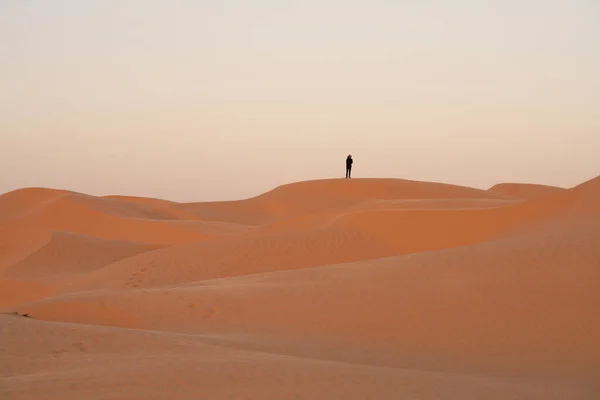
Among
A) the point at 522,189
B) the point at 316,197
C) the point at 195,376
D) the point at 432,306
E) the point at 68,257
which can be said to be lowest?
the point at 195,376

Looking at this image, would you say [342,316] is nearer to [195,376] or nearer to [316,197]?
[195,376]

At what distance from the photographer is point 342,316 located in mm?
11273

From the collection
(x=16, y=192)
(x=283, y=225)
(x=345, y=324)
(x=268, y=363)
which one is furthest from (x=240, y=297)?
(x=16, y=192)

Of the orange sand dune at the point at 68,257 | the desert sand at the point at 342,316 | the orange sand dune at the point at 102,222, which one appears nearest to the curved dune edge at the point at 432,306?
the desert sand at the point at 342,316

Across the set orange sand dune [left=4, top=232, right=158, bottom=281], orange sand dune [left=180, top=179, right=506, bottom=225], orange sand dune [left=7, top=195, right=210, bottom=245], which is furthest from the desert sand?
orange sand dune [left=180, top=179, right=506, bottom=225]

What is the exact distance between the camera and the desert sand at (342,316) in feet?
22.9

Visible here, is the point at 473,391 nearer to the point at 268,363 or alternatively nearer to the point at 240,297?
the point at 268,363

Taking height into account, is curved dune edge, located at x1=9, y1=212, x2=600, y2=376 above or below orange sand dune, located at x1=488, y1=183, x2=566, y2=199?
below

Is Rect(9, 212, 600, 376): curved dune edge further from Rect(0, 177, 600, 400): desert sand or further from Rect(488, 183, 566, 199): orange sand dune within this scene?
Rect(488, 183, 566, 199): orange sand dune

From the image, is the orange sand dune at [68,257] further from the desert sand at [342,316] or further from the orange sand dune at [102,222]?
the orange sand dune at [102,222]

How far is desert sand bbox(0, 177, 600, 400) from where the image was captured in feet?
22.9

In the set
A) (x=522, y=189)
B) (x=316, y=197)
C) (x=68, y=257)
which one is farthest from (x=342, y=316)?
(x=522, y=189)

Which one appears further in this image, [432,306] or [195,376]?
[432,306]

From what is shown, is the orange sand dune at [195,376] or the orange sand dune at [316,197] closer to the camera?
the orange sand dune at [195,376]
